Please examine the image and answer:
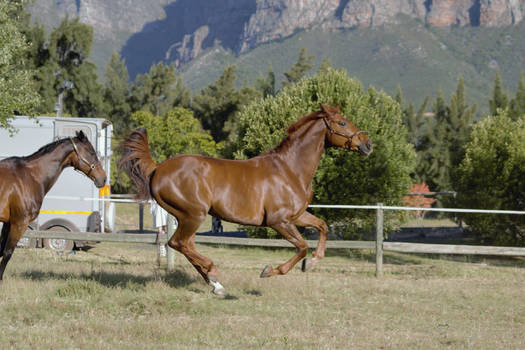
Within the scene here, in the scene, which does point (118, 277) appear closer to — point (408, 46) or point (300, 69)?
point (300, 69)

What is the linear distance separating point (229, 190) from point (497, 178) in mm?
15799

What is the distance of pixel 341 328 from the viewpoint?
6406 millimetres

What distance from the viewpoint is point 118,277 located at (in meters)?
9.28

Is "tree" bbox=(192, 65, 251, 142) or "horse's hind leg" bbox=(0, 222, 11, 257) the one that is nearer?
"horse's hind leg" bbox=(0, 222, 11, 257)

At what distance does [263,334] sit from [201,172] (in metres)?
2.38

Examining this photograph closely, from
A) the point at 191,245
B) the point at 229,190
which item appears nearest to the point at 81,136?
the point at 191,245

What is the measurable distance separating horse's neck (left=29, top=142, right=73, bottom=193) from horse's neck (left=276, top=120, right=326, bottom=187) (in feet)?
11.2

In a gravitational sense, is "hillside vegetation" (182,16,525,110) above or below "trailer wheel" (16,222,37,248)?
above

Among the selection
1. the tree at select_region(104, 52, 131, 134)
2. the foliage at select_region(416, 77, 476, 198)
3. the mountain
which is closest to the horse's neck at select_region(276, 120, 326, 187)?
the foliage at select_region(416, 77, 476, 198)

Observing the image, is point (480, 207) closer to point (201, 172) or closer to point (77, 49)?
point (201, 172)

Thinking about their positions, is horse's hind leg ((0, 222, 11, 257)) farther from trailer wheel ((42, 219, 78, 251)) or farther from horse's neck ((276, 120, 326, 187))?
trailer wheel ((42, 219, 78, 251))

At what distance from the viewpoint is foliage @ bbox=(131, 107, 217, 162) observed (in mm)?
42062

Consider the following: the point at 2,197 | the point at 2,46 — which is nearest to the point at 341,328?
the point at 2,197

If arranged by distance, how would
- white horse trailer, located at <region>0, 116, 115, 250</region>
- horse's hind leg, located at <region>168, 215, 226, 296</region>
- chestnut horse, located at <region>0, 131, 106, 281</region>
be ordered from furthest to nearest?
white horse trailer, located at <region>0, 116, 115, 250</region> → chestnut horse, located at <region>0, 131, 106, 281</region> → horse's hind leg, located at <region>168, 215, 226, 296</region>
